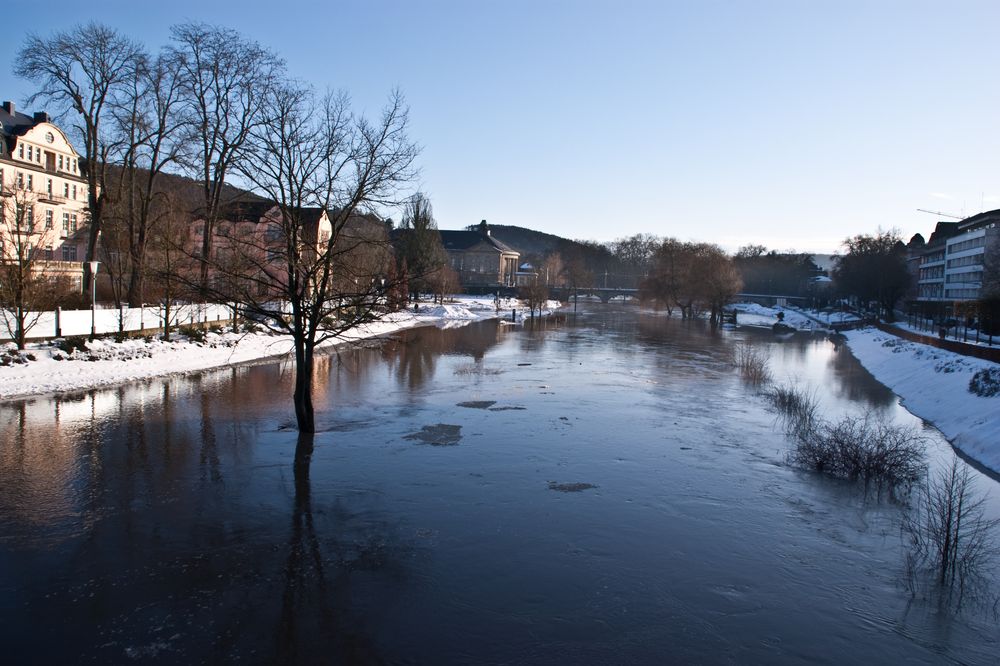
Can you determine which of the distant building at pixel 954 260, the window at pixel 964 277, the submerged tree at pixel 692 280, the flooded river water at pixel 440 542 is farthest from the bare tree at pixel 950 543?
the window at pixel 964 277

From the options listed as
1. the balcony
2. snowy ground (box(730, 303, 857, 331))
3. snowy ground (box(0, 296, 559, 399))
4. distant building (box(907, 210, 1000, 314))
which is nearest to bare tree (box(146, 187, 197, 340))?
snowy ground (box(0, 296, 559, 399))

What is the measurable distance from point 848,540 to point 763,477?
3221 mm

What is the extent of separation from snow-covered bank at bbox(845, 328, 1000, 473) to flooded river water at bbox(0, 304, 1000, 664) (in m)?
0.97

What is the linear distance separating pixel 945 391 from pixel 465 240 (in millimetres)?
112565

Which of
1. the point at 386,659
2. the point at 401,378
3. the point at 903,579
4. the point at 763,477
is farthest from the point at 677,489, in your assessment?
the point at 401,378

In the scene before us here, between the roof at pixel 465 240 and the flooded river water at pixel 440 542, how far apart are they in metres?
112

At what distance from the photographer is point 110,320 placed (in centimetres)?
2805

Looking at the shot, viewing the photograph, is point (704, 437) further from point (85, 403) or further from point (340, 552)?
point (85, 403)

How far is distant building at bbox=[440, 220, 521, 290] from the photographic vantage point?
414ft

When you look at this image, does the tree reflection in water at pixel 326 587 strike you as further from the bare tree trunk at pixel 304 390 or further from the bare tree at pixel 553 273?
the bare tree at pixel 553 273

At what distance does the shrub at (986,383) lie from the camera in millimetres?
20938

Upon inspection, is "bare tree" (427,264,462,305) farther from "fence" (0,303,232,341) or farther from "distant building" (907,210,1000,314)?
"distant building" (907,210,1000,314)

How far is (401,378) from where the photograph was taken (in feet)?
86.5

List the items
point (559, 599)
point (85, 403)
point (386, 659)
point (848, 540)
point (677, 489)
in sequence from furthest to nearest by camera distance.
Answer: point (85, 403) → point (677, 489) → point (848, 540) → point (559, 599) → point (386, 659)
